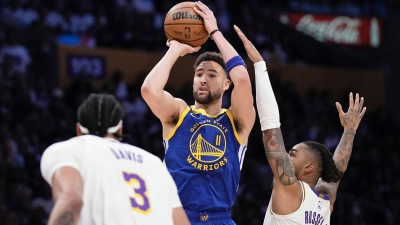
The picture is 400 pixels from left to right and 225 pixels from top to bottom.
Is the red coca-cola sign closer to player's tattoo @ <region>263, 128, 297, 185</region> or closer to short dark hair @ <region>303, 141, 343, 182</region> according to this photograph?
short dark hair @ <region>303, 141, 343, 182</region>

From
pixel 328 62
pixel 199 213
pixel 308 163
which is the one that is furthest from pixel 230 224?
pixel 328 62

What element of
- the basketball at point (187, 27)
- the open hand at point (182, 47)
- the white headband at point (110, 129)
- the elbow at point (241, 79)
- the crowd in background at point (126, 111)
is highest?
the basketball at point (187, 27)

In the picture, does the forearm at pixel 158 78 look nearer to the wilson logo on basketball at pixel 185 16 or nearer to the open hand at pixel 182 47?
the open hand at pixel 182 47

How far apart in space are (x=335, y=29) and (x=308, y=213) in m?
18.0

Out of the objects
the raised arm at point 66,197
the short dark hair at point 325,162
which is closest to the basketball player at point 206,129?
the short dark hair at point 325,162

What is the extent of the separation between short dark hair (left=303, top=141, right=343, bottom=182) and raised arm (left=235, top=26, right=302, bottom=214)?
310mm

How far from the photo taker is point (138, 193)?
3969 millimetres

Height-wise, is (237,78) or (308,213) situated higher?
(237,78)

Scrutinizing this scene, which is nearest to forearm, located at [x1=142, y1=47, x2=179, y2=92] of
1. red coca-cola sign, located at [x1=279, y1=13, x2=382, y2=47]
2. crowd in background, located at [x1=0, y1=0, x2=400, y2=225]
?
crowd in background, located at [x1=0, y1=0, x2=400, y2=225]

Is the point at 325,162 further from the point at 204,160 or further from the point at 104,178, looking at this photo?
the point at 104,178

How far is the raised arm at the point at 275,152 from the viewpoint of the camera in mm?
5668

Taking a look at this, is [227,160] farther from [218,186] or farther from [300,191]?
[300,191]

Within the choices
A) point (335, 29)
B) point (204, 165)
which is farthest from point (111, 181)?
point (335, 29)

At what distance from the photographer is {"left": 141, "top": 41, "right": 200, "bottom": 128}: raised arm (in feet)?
17.9
